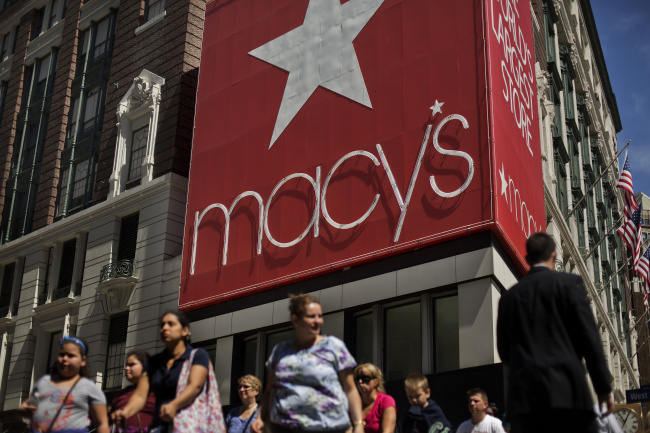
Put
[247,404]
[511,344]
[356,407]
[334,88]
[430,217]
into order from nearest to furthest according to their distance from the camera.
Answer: [511,344], [356,407], [247,404], [430,217], [334,88]

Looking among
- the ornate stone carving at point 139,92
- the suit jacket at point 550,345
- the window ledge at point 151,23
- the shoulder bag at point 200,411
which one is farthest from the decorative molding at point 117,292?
the suit jacket at point 550,345

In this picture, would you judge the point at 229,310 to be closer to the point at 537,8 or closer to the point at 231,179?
the point at 231,179

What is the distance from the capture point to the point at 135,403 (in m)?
7.21

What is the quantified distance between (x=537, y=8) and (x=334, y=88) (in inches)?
654

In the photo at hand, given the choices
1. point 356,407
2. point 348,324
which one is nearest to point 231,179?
point 348,324

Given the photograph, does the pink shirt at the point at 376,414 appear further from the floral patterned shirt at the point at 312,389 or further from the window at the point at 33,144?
the window at the point at 33,144

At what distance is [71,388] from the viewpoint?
8.12 metres

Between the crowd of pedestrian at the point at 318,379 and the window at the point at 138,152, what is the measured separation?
23.7 m

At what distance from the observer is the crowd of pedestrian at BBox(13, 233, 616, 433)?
5.80 meters

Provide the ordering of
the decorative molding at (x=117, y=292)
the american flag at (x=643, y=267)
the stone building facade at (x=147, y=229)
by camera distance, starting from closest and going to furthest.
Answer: the stone building facade at (x=147, y=229), the decorative molding at (x=117, y=292), the american flag at (x=643, y=267)

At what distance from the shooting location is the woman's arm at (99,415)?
8.05m

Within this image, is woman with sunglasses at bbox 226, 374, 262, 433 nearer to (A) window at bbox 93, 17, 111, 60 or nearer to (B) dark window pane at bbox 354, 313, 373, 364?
(B) dark window pane at bbox 354, 313, 373, 364

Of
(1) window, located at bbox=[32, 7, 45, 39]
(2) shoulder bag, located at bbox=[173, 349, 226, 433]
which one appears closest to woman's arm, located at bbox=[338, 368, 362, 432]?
(2) shoulder bag, located at bbox=[173, 349, 226, 433]

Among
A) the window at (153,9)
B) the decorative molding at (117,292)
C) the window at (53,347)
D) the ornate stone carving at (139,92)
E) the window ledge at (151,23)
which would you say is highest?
the window at (153,9)
